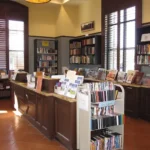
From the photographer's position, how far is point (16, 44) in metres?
9.57

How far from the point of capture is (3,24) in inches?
364

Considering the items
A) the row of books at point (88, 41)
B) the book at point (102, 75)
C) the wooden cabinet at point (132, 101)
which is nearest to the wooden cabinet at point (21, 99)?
the wooden cabinet at point (132, 101)

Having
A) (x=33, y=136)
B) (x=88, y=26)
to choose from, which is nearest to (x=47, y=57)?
(x=88, y=26)

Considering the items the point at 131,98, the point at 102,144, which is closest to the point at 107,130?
the point at 102,144

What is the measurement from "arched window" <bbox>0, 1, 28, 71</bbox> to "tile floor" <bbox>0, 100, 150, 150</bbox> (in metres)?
3.86

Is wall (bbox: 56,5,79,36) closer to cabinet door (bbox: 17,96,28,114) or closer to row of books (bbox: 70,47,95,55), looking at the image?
row of books (bbox: 70,47,95,55)

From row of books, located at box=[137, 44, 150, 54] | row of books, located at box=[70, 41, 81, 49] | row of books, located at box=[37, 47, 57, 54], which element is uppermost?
row of books, located at box=[70, 41, 81, 49]

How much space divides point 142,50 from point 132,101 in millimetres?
1542

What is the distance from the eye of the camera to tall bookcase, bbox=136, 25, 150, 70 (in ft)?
21.0

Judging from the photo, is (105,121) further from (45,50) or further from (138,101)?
(45,50)

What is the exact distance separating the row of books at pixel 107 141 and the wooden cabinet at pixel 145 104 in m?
2.24

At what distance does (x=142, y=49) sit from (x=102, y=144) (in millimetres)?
3760

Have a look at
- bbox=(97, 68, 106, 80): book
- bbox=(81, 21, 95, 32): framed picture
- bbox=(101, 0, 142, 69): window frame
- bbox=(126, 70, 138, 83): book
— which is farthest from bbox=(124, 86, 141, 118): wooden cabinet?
bbox=(81, 21, 95, 32): framed picture

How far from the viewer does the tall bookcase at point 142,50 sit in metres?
6.40
